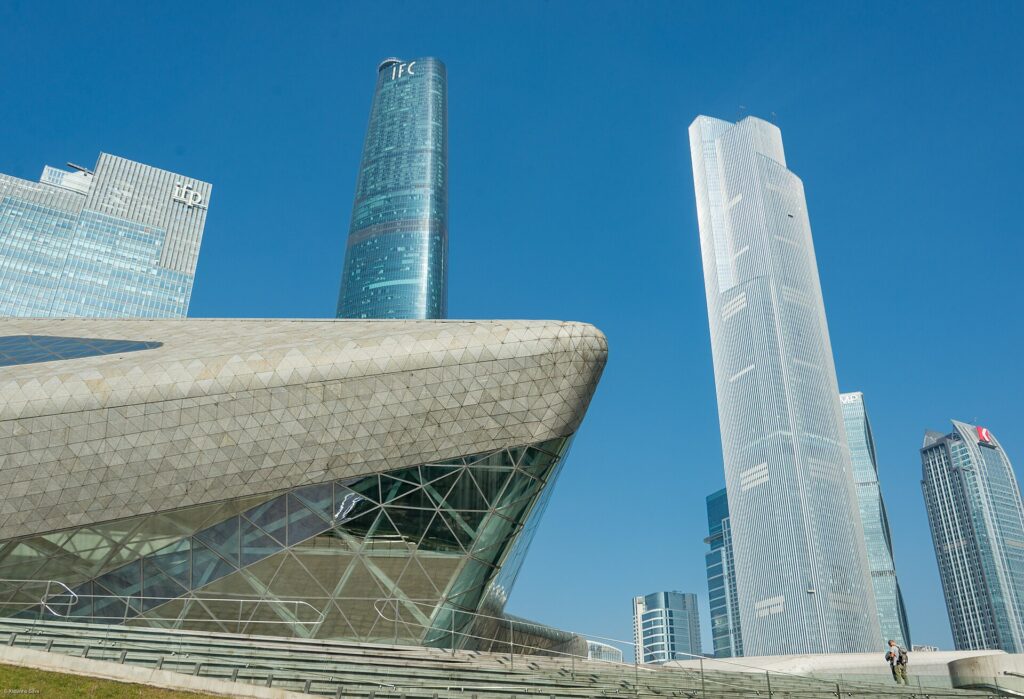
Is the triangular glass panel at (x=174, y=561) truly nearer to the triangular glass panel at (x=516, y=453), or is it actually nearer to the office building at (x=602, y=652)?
the triangular glass panel at (x=516, y=453)

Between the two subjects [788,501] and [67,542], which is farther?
[788,501]

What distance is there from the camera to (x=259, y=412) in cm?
3188

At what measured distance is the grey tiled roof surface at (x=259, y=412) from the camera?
3106 cm

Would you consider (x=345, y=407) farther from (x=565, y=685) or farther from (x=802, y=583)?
(x=802, y=583)

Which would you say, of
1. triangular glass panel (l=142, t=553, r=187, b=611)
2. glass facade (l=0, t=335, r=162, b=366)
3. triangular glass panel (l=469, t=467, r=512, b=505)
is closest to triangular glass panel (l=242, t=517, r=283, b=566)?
triangular glass panel (l=142, t=553, r=187, b=611)

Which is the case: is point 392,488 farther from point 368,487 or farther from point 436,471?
point 436,471

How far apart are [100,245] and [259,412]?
13728 cm

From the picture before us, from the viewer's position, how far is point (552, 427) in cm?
3538

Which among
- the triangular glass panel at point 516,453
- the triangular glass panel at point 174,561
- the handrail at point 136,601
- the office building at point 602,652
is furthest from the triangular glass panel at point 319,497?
the office building at point 602,652

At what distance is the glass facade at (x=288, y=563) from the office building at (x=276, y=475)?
2.1 inches

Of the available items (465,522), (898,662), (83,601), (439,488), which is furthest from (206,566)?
(898,662)

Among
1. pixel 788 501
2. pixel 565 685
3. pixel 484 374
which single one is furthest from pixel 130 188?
pixel 565 685

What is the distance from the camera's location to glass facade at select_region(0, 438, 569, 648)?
3142cm

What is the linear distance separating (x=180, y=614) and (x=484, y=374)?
1371 centimetres
